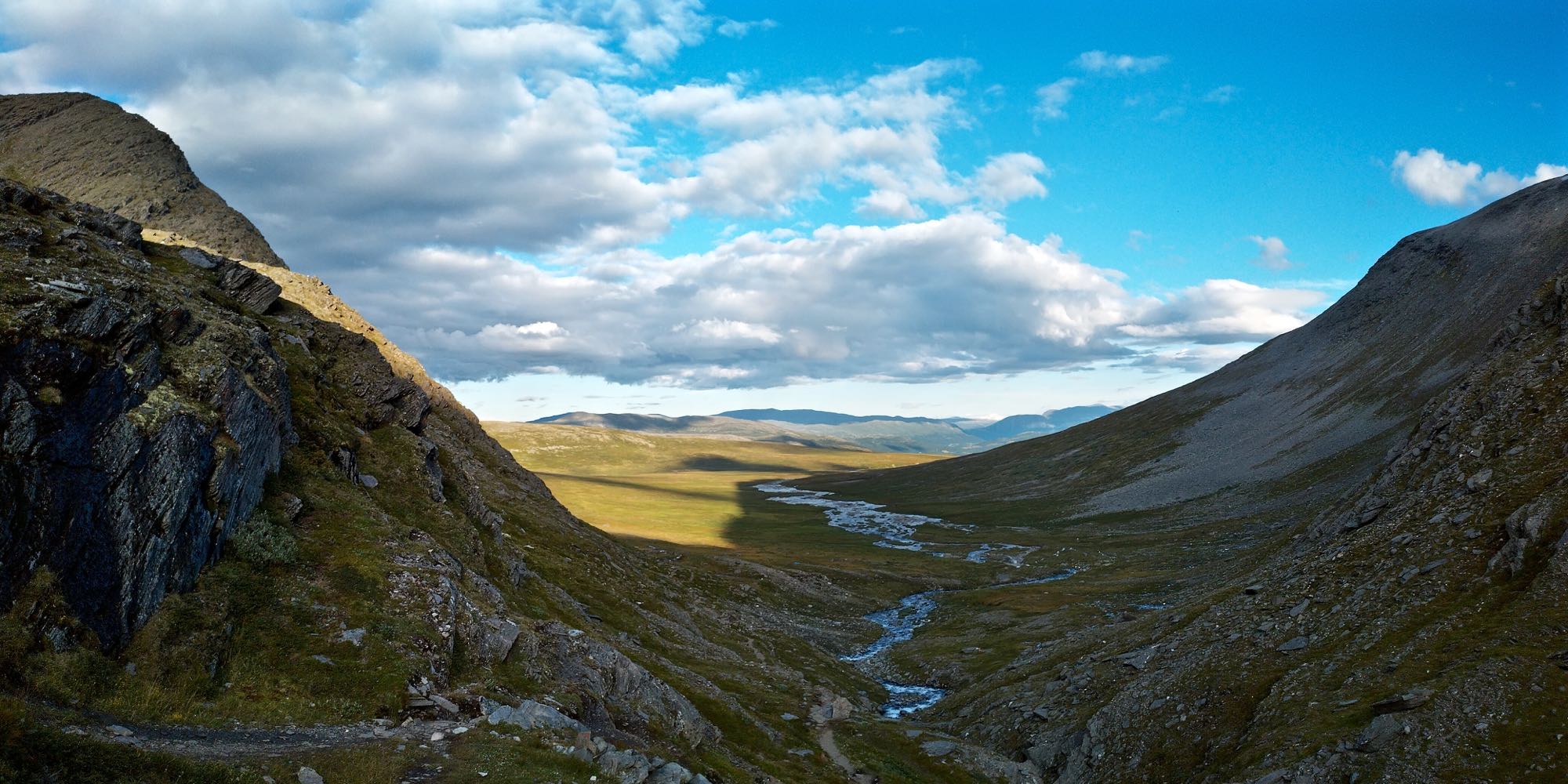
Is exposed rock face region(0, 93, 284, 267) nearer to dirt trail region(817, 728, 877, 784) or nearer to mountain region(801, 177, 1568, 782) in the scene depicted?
Result: dirt trail region(817, 728, 877, 784)

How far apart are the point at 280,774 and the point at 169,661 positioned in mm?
8371

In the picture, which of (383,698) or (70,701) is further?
(383,698)

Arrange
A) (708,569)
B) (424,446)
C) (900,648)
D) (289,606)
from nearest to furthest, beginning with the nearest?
(289,606)
(424,446)
(900,648)
(708,569)

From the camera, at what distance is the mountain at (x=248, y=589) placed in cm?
2519

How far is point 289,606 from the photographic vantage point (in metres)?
33.8

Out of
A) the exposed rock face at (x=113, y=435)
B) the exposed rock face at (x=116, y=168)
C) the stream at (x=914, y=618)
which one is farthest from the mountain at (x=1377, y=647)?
the exposed rock face at (x=116, y=168)

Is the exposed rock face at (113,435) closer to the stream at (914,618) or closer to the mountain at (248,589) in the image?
the mountain at (248,589)

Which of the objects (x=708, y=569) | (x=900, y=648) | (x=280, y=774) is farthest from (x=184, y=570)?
(x=708, y=569)

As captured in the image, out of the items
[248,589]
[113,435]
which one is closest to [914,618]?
[248,589]

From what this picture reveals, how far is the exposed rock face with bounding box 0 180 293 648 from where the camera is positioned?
26.5m

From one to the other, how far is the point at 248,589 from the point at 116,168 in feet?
437

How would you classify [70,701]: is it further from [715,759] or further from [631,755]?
[715,759]

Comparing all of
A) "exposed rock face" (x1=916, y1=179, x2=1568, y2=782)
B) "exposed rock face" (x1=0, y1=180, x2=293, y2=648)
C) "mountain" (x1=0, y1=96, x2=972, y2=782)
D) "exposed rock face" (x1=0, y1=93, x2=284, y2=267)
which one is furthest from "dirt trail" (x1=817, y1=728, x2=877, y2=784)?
"exposed rock face" (x1=0, y1=93, x2=284, y2=267)

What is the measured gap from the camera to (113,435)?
97.9 feet
